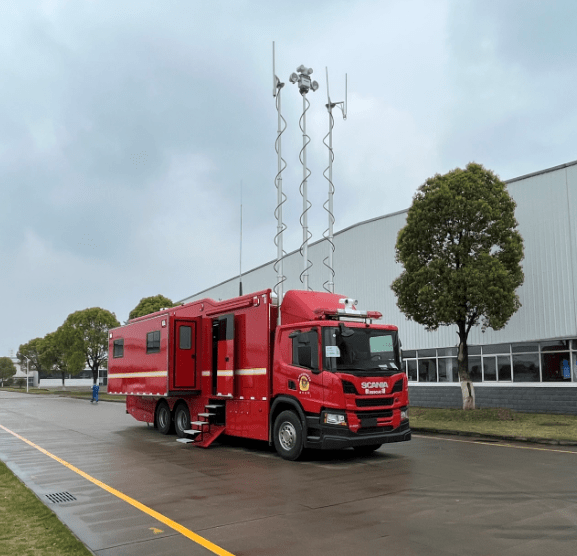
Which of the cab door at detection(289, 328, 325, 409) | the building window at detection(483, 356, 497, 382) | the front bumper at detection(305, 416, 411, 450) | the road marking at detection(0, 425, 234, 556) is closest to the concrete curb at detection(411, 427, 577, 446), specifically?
the front bumper at detection(305, 416, 411, 450)

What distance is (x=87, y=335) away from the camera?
5334 cm

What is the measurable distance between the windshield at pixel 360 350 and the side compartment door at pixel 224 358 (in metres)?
2.95

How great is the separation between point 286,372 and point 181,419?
5199mm

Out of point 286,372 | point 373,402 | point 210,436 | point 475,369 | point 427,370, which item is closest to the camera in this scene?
point 373,402

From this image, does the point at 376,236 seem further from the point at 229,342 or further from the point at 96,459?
the point at 96,459

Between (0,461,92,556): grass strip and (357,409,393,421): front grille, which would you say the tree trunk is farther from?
(0,461,92,556): grass strip

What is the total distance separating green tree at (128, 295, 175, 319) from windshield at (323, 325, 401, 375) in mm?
38369

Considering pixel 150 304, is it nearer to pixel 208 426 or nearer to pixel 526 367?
pixel 526 367

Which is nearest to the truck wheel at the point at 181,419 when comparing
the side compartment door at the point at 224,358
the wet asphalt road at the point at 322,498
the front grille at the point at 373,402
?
the wet asphalt road at the point at 322,498

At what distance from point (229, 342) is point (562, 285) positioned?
43.1ft

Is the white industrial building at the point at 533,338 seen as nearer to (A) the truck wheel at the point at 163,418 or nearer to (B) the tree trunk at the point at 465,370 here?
(B) the tree trunk at the point at 465,370

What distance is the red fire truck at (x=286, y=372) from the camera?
1076 centimetres

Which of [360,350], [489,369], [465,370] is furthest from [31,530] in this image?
[489,369]

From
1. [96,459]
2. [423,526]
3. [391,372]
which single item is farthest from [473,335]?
[423,526]
